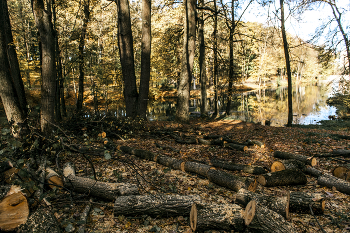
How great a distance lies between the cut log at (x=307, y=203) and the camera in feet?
10.8

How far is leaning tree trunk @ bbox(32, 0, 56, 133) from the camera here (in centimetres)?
534

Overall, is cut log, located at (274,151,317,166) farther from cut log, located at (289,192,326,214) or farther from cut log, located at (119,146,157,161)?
cut log, located at (119,146,157,161)

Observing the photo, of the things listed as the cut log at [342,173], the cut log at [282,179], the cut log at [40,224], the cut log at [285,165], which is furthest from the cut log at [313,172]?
the cut log at [40,224]

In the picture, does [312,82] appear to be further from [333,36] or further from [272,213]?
[272,213]

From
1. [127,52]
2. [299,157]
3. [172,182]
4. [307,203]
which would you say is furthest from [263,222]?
[127,52]

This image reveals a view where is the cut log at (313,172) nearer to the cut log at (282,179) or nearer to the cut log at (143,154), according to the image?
the cut log at (282,179)

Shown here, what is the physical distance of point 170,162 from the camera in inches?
216

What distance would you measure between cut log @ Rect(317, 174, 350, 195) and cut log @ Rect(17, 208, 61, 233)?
16.1 feet

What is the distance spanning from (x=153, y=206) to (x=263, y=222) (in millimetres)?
1562

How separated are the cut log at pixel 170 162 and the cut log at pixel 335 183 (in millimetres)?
3104

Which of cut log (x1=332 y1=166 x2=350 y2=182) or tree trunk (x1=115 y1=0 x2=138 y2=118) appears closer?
cut log (x1=332 y1=166 x2=350 y2=182)

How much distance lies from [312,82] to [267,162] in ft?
199

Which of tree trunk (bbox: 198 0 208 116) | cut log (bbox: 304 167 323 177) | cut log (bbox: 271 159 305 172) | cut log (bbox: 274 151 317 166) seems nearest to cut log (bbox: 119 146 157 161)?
cut log (bbox: 271 159 305 172)

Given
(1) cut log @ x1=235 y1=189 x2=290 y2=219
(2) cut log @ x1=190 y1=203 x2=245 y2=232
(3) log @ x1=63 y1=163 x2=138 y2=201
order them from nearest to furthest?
(2) cut log @ x1=190 y1=203 x2=245 y2=232 < (1) cut log @ x1=235 y1=189 x2=290 y2=219 < (3) log @ x1=63 y1=163 x2=138 y2=201
